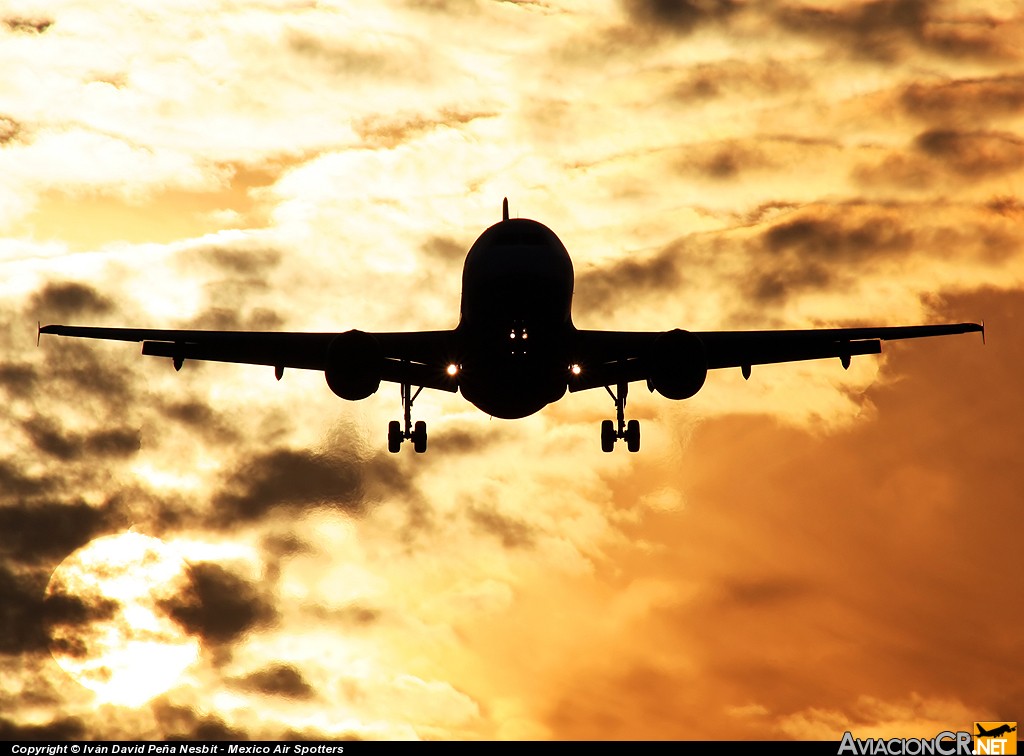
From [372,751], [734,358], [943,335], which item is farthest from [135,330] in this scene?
[943,335]

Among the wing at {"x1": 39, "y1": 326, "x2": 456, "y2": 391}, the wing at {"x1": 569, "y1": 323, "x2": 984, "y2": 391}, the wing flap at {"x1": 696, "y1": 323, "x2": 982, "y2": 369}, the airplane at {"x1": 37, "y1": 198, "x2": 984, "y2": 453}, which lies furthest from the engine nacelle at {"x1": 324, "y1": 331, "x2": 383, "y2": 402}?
the wing flap at {"x1": 696, "y1": 323, "x2": 982, "y2": 369}

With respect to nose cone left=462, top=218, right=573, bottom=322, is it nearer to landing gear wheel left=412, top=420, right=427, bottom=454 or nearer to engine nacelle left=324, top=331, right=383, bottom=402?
engine nacelle left=324, top=331, right=383, bottom=402

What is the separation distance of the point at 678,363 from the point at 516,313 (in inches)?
226

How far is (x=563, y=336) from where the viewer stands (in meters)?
43.2

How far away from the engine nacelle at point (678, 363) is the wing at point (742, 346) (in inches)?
175

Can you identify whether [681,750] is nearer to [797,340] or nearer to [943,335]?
[797,340]

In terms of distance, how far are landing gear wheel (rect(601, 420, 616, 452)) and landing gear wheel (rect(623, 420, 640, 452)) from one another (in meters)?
0.60

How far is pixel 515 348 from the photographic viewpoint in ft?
138

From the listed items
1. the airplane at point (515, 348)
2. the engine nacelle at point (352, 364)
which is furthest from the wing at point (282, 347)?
the engine nacelle at point (352, 364)

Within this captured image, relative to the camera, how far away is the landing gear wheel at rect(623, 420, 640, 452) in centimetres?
5297

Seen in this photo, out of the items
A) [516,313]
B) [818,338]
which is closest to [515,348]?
[516,313]

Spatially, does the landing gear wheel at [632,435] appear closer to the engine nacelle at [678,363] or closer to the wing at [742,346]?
the wing at [742,346]

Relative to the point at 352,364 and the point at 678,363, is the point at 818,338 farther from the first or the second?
the point at 352,364

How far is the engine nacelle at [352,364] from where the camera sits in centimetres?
3909
